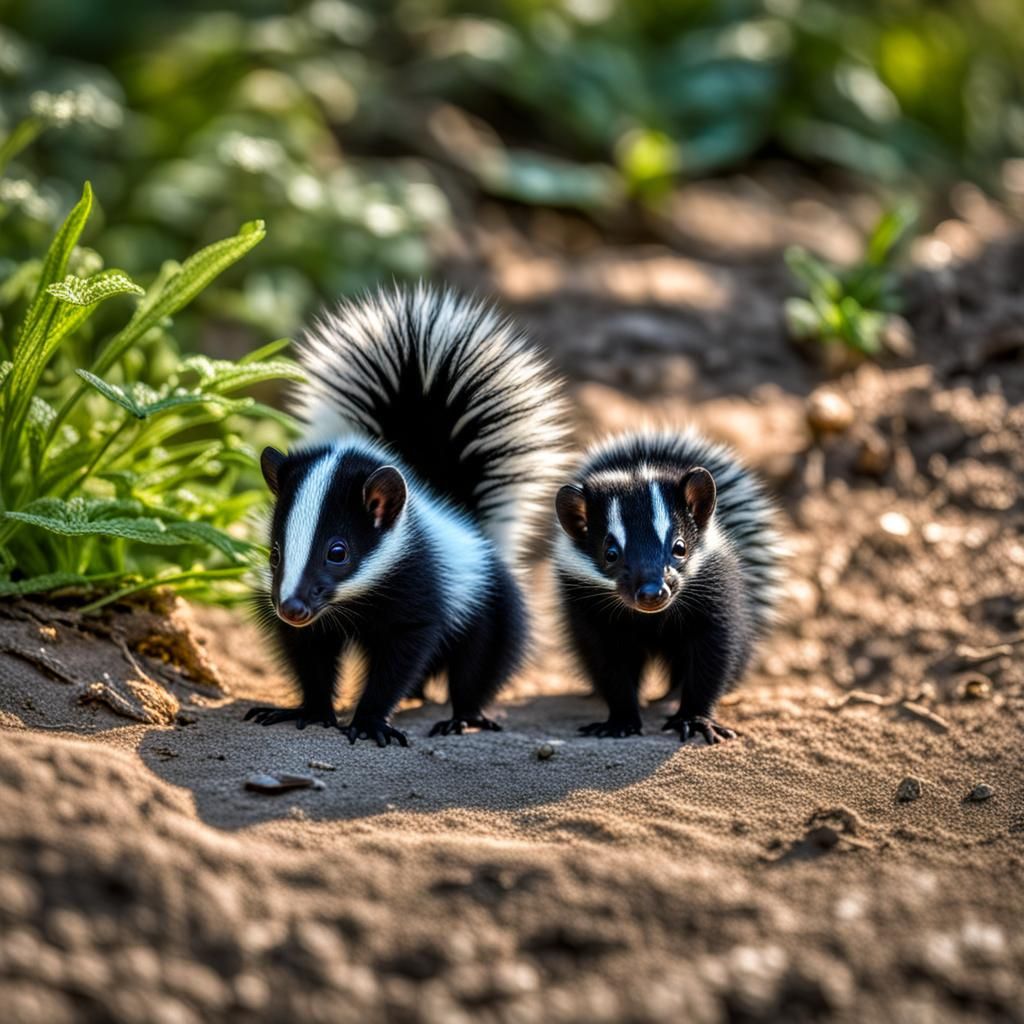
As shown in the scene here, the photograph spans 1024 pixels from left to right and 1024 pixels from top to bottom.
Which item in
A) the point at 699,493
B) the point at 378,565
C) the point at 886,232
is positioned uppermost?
the point at 886,232

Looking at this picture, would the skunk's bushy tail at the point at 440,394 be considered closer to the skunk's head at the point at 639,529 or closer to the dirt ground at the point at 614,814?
the skunk's head at the point at 639,529

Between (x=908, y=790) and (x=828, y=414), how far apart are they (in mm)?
3749

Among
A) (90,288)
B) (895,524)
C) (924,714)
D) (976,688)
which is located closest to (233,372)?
(90,288)

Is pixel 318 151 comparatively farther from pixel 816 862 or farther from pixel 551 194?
pixel 816 862

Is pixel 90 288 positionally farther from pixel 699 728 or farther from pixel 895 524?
pixel 895 524

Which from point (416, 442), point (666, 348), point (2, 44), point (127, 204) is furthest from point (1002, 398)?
point (2, 44)

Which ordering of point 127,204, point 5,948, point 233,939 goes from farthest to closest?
point 127,204 → point 233,939 → point 5,948

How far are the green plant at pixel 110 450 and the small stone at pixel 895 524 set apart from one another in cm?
353

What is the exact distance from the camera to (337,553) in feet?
17.1

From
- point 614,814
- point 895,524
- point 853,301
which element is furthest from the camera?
point 853,301

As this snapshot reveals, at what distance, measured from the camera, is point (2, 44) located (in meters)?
9.46

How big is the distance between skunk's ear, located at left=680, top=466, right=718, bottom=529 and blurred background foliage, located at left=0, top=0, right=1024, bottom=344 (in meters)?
3.93

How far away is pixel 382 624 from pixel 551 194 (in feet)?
19.1

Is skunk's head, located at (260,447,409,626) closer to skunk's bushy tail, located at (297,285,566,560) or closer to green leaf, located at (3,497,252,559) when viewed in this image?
green leaf, located at (3,497,252,559)
